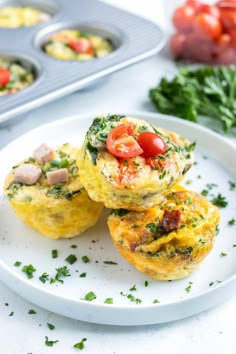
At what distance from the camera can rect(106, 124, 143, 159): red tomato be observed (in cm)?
387

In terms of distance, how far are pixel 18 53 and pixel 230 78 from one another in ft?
7.35

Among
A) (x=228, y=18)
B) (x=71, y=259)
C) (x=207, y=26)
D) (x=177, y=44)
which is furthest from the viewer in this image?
(x=177, y=44)

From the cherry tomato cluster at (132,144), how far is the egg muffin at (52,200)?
475 millimetres

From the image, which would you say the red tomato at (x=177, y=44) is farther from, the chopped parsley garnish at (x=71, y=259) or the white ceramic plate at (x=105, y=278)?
the chopped parsley garnish at (x=71, y=259)

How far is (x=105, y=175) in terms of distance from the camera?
3766 millimetres

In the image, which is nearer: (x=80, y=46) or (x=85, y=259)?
(x=85, y=259)

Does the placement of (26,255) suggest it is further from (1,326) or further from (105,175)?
(105,175)

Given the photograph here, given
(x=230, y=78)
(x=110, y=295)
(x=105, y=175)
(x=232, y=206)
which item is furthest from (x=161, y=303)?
(x=230, y=78)

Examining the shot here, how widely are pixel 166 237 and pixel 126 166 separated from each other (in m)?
0.51

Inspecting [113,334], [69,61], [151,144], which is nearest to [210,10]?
[69,61]

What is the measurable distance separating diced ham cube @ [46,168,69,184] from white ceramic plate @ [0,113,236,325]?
43 centimetres

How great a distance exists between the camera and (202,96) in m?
6.28

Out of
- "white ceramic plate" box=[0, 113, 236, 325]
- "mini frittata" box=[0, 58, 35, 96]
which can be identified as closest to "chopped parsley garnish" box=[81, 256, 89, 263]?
"white ceramic plate" box=[0, 113, 236, 325]

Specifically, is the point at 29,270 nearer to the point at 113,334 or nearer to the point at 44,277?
the point at 44,277
